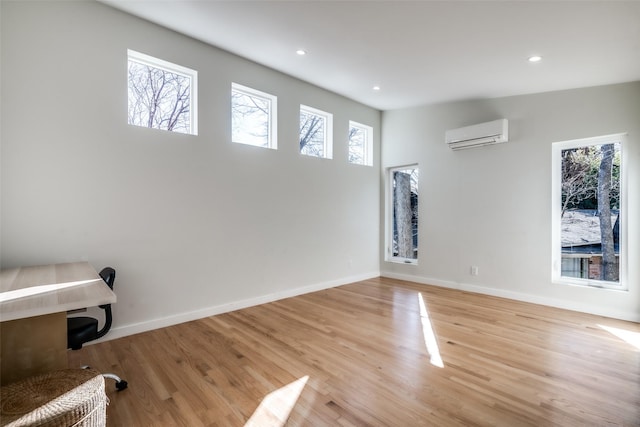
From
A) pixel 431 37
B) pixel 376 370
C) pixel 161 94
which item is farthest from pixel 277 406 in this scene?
pixel 431 37

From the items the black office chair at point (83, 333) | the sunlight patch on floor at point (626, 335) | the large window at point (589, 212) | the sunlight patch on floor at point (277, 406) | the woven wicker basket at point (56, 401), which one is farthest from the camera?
the large window at point (589, 212)

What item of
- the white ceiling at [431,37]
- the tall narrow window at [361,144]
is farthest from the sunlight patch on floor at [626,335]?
the tall narrow window at [361,144]

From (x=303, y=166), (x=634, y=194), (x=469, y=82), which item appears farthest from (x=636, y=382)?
(x=303, y=166)

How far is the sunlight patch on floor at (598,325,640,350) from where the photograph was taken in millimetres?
2873

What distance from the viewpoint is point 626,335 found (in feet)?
10.00

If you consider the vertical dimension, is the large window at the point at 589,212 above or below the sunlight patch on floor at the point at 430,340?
above

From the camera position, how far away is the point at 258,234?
4.00 metres

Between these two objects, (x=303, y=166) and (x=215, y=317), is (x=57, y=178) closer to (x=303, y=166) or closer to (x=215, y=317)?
(x=215, y=317)

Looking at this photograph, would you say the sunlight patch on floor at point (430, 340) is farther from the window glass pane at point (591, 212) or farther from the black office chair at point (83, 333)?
the black office chair at point (83, 333)

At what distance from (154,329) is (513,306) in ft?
14.2

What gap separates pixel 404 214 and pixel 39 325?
5.12 m

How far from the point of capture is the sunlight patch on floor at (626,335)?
2.87m

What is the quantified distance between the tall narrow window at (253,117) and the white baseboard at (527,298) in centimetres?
334

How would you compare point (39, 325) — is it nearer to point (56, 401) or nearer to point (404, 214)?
point (56, 401)
